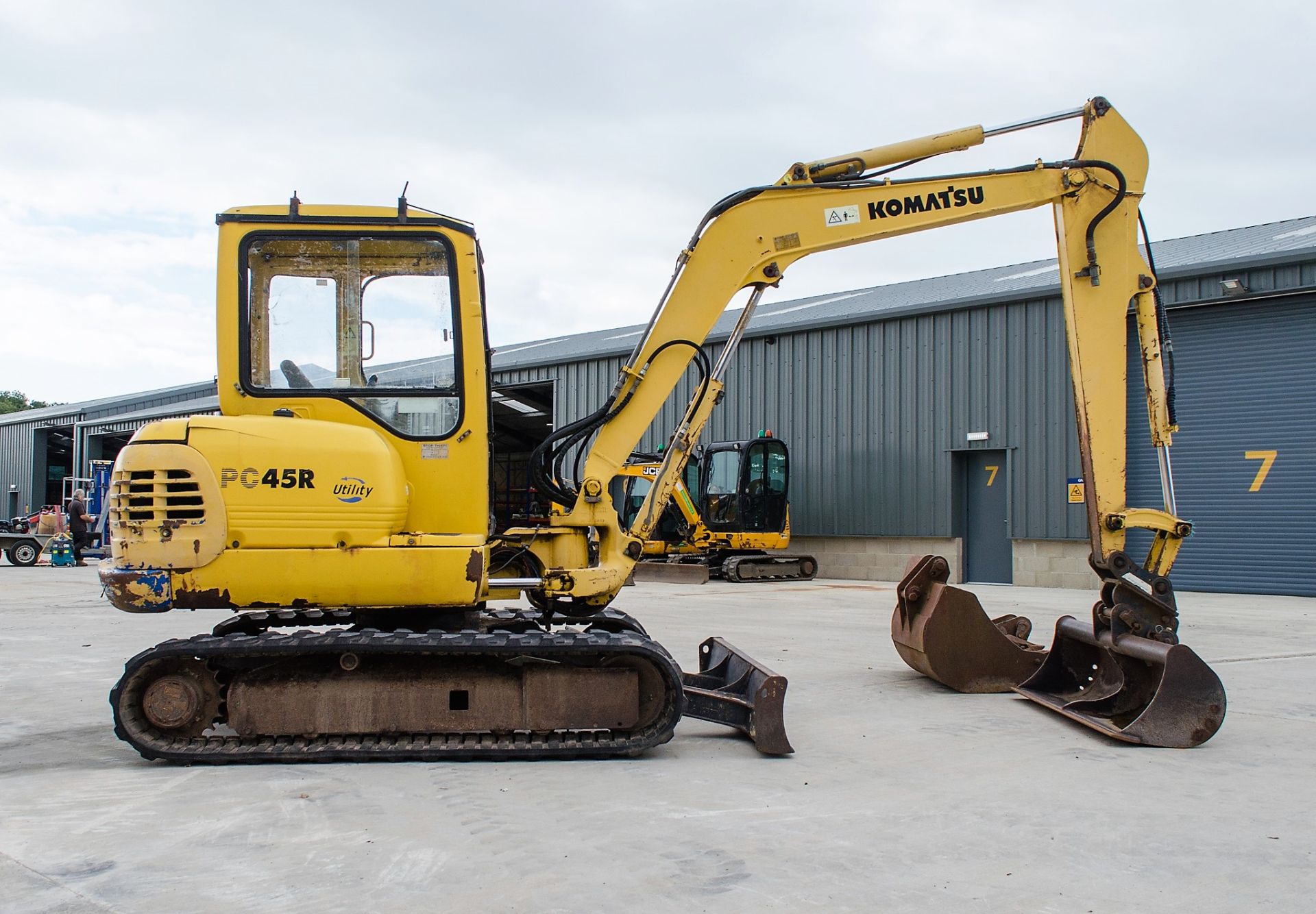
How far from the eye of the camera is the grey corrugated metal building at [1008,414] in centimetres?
1731

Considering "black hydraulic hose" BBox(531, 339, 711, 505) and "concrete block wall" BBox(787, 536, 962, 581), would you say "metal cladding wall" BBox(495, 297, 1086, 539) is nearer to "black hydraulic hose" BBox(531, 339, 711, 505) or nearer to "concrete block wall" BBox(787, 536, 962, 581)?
"concrete block wall" BBox(787, 536, 962, 581)

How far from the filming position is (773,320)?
25234mm

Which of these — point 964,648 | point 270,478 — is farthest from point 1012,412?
point 270,478

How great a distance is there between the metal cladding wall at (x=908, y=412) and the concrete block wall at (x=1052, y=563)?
0.72 ft

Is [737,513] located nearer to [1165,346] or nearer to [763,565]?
[763,565]

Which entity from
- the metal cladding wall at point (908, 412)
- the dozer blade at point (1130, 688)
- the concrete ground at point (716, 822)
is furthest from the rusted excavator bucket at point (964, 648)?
the metal cladding wall at point (908, 412)

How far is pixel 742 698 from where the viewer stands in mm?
6461

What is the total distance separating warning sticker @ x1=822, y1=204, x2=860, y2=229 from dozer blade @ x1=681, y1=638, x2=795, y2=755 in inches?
113

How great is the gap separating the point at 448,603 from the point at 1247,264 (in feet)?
52.2

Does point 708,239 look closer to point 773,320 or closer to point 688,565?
point 688,565

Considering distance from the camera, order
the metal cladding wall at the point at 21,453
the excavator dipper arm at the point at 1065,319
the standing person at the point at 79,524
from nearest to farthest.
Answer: the excavator dipper arm at the point at 1065,319 < the standing person at the point at 79,524 < the metal cladding wall at the point at 21,453

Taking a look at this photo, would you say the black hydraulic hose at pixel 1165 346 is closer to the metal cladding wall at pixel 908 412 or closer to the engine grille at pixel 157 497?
the engine grille at pixel 157 497

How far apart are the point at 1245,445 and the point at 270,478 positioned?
1692 cm

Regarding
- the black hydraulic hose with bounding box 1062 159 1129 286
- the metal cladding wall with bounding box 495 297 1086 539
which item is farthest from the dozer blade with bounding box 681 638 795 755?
the metal cladding wall with bounding box 495 297 1086 539
